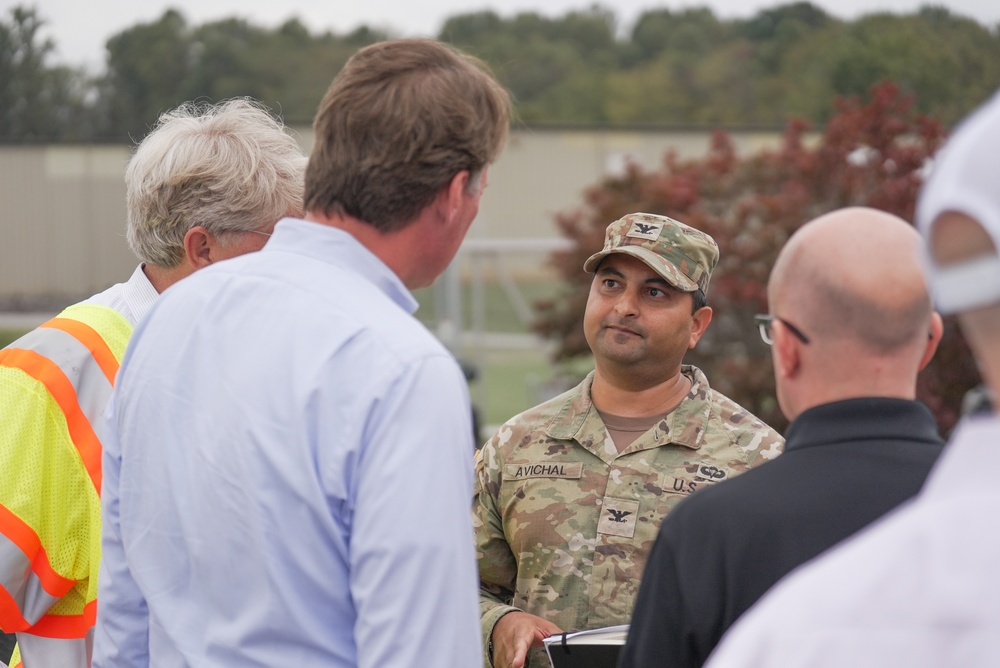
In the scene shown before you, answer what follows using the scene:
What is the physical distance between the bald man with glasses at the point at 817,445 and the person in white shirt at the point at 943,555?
826 millimetres

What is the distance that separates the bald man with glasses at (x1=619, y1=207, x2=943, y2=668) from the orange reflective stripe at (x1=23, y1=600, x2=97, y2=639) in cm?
137

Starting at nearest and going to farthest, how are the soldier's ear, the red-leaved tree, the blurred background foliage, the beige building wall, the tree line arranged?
the soldier's ear → the red-leaved tree → the blurred background foliage → the beige building wall → the tree line

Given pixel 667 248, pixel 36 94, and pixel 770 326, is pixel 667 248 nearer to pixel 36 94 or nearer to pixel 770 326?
pixel 770 326

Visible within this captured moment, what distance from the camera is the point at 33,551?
2535 mm

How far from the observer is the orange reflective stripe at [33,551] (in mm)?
2520

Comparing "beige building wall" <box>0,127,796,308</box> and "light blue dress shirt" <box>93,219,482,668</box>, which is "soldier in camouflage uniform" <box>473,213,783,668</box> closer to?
"light blue dress shirt" <box>93,219,482,668</box>

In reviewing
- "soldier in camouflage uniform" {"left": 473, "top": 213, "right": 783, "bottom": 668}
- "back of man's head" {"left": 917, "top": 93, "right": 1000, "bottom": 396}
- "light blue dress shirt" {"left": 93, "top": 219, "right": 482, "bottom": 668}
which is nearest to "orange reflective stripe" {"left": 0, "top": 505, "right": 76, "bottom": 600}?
"light blue dress shirt" {"left": 93, "top": 219, "right": 482, "bottom": 668}

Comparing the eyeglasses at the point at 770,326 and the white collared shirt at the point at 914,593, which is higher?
the white collared shirt at the point at 914,593

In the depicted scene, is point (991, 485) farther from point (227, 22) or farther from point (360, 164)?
point (227, 22)

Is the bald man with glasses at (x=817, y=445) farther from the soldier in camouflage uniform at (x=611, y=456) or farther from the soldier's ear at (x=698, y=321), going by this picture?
the soldier's ear at (x=698, y=321)

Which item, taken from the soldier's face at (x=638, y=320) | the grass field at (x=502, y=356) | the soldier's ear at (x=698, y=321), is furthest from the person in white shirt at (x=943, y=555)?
the grass field at (x=502, y=356)

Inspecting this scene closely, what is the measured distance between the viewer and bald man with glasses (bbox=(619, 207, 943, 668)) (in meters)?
1.83

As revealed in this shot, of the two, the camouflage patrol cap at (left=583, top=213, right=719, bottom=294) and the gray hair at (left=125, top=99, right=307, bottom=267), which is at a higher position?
the gray hair at (left=125, top=99, right=307, bottom=267)

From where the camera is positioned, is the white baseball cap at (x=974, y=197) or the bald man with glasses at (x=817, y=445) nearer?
the white baseball cap at (x=974, y=197)
